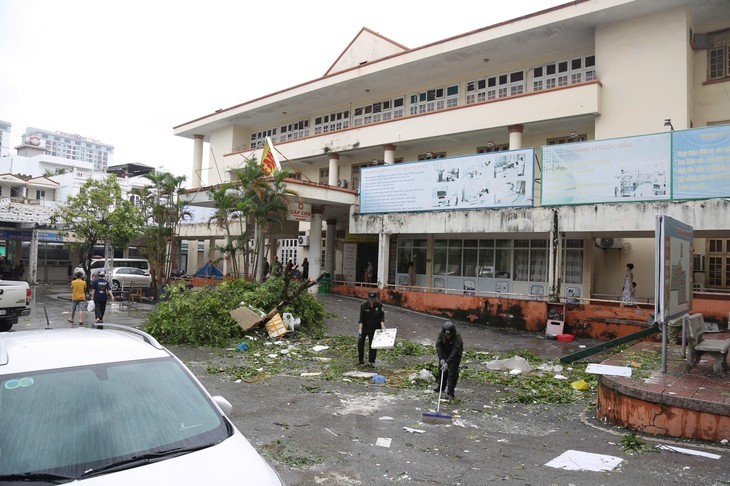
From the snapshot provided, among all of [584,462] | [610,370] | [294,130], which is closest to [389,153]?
[294,130]

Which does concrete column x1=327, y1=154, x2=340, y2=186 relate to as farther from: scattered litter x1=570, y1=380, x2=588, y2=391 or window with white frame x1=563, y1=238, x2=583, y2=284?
scattered litter x1=570, y1=380, x2=588, y2=391

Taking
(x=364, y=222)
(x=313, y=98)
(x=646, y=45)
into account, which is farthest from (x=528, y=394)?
(x=313, y=98)

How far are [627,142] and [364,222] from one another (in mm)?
10740

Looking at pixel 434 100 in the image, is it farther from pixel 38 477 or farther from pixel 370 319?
pixel 38 477

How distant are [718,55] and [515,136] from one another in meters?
7.62

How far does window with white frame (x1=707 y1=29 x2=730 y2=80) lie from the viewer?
1850 cm

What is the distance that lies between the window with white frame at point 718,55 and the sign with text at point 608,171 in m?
6.19

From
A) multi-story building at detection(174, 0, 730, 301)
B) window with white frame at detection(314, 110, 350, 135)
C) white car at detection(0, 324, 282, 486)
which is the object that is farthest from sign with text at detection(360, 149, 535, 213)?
white car at detection(0, 324, 282, 486)

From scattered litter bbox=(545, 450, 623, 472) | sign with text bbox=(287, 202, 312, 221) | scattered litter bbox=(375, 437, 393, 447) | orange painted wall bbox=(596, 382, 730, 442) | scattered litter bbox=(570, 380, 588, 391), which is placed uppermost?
sign with text bbox=(287, 202, 312, 221)

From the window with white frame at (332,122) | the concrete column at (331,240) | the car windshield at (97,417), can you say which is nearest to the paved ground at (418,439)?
the car windshield at (97,417)

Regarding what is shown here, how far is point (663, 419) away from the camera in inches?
251

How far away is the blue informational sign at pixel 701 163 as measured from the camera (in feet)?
46.6

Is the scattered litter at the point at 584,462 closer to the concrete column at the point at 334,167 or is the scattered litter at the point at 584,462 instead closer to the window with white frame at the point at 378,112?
the concrete column at the point at 334,167

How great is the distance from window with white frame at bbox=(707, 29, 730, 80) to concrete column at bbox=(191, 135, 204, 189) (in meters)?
30.2
